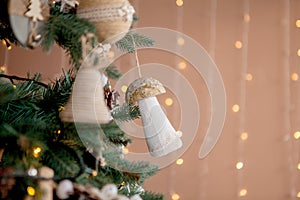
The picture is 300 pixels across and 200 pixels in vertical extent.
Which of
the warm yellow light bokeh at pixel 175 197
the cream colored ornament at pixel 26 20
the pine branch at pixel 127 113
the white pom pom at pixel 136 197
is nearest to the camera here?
the cream colored ornament at pixel 26 20

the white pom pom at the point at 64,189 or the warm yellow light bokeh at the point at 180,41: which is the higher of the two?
the white pom pom at the point at 64,189

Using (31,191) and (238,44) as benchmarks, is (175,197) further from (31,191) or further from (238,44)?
(31,191)

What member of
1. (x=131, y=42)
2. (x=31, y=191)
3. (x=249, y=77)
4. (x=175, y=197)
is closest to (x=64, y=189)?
(x=31, y=191)

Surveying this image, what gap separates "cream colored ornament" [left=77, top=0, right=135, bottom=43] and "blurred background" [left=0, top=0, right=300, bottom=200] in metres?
1.45

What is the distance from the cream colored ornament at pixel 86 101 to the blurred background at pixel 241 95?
1442 millimetres

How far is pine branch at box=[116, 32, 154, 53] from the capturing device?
629 millimetres

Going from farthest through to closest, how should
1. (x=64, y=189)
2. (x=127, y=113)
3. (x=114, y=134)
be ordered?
(x=127, y=113) → (x=114, y=134) → (x=64, y=189)

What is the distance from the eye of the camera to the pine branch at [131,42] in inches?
24.8

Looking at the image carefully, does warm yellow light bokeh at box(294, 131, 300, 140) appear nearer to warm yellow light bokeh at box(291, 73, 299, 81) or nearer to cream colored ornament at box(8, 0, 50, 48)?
warm yellow light bokeh at box(291, 73, 299, 81)

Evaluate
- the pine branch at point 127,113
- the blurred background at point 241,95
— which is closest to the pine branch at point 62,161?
the pine branch at point 127,113

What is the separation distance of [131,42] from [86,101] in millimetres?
173

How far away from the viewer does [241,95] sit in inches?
79.0

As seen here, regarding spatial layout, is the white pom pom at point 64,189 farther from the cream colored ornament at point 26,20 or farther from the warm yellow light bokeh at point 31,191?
the cream colored ornament at point 26,20

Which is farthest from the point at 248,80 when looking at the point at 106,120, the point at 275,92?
the point at 106,120
